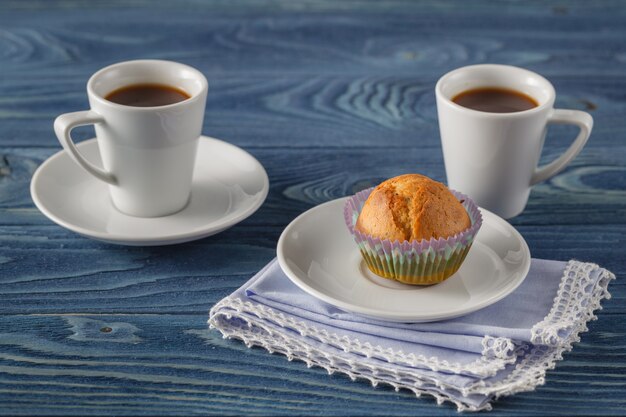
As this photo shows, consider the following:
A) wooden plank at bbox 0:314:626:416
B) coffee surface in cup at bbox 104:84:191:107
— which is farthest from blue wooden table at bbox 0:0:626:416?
coffee surface in cup at bbox 104:84:191:107

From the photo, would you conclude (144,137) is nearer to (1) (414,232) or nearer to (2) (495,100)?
(1) (414,232)

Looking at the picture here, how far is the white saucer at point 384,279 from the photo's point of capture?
1146 millimetres

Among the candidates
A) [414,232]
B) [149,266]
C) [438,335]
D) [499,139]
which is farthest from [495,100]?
[149,266]

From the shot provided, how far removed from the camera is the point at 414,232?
47.3 inches

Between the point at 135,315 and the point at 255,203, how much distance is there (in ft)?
0.90

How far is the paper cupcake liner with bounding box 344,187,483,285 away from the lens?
46.6 inches

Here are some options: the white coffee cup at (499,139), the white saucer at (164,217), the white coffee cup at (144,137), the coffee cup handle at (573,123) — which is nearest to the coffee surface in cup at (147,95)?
the white coffee cup at (144,137)

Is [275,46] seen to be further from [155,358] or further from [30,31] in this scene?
[155,358]

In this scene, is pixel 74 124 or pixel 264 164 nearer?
pixel 74 124

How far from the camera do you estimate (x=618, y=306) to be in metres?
1.23

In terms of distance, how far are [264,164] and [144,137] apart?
1.08 feet

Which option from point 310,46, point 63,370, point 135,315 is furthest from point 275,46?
point 63,370

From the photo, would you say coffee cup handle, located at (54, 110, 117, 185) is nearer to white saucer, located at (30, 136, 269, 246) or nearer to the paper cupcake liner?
white saucer, located at (30, 136, 269, 246)

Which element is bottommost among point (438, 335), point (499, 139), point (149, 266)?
point (149, 266)
